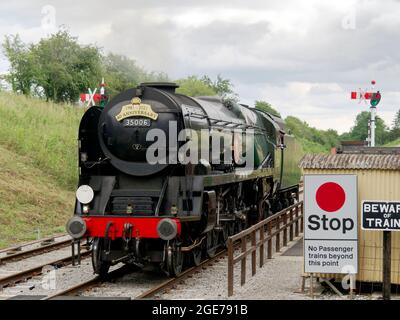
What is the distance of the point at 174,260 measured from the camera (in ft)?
37.7

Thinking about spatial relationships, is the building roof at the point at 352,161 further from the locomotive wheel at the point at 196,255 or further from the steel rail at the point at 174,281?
the locomotive wheel at the point at 196,255

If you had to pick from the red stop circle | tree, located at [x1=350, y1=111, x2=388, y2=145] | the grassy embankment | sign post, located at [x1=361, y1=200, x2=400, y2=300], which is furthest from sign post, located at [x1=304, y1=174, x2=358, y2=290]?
tree, located at [x1=350, y1=111, x2=388, y2=145]

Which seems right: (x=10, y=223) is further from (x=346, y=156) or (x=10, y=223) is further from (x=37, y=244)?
(x=346, y=156)

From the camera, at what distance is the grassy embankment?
19.0m

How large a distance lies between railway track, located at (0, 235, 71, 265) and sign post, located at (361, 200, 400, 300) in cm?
772

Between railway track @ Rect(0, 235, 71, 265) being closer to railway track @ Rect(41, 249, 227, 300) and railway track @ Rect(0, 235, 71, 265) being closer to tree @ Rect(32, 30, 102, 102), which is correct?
railway track @ Rect(41, 249, 227, 300)

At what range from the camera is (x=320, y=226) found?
9.88m

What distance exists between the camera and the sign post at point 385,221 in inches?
358

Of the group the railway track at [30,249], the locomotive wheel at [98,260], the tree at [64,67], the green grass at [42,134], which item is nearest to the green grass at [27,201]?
the green grass at [42,134]

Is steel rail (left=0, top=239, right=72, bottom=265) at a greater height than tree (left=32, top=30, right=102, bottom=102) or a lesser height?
lesser

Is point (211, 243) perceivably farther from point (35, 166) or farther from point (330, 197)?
point (35, 166)

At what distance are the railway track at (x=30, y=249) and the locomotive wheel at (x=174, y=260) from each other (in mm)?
3975

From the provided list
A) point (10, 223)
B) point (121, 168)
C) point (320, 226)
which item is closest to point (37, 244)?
point (10, 223)

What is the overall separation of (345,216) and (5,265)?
23.5 feet
